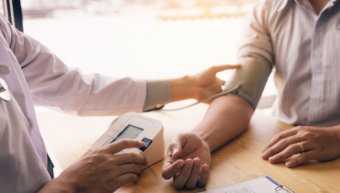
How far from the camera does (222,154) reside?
3.33 feet

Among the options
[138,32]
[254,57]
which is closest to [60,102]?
[254,57]

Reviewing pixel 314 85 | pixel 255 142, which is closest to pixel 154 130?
pixel 255 142

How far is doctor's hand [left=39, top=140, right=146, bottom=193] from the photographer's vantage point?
2.58 feet

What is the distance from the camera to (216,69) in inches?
52.6

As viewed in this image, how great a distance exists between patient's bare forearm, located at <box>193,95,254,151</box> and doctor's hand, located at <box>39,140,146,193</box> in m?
0.25

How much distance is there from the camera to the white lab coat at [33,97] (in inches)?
29.8

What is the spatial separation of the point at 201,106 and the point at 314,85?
42 centimetres

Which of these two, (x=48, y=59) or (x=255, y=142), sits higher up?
(x=48, y=59)

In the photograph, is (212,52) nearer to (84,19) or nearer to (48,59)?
(84,19)

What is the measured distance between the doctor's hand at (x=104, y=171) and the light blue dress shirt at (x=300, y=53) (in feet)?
2.06

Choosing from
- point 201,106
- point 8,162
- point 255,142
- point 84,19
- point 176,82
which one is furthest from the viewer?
point 84,19

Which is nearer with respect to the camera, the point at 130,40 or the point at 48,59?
the point at 48,59

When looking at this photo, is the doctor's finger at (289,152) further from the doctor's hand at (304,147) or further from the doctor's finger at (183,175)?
the doctor's finger at (183,175)

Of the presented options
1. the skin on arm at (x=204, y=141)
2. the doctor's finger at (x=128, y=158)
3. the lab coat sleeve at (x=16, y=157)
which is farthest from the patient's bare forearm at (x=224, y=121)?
the lab coat sleeve at (x=16, y=157)
